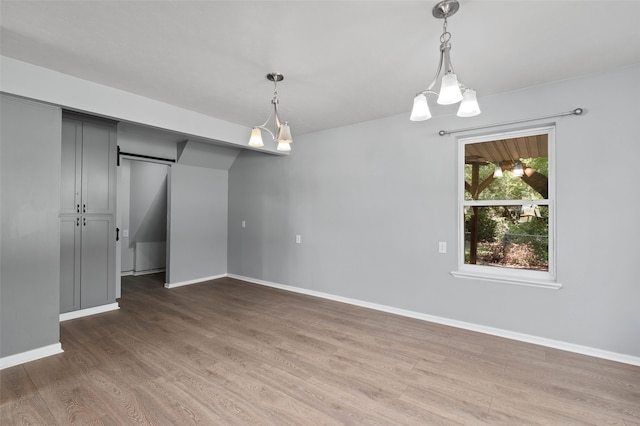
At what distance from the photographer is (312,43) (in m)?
2.20

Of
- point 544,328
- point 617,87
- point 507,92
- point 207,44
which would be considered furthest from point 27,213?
point 617,87

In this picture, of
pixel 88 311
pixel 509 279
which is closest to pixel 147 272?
pixel 88 311

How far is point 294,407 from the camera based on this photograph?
1.96 meters

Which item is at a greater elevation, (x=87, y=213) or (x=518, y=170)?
(x=518, y=170)

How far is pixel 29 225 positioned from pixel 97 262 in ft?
4.44

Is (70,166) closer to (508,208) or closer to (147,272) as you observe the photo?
(147,272)

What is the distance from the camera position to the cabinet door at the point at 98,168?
3.65 meters

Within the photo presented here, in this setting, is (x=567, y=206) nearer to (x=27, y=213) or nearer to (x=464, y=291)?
(x=464, y=291)

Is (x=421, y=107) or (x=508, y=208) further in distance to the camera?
(x=508, y=208)

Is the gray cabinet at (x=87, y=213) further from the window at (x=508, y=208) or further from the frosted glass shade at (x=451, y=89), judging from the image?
the window at (x=508, y=208)

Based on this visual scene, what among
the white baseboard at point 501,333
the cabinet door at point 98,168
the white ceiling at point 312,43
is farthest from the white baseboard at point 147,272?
the white ceiling at point 312,43

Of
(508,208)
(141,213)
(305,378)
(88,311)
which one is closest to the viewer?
(305,378)

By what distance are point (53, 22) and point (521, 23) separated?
3184 millimetres

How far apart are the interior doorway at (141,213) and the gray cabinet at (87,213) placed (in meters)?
1.76
